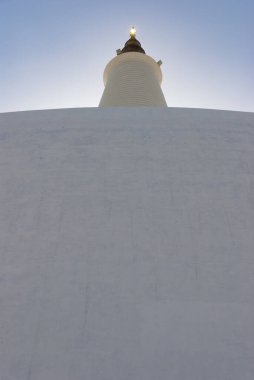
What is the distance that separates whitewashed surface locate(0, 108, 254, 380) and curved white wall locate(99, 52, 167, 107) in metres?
3.98

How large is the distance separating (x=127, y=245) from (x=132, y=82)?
668 centimetres

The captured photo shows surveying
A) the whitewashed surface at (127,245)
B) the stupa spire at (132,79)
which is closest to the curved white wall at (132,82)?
the stupa spire at (132,79)

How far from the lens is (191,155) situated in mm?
4918

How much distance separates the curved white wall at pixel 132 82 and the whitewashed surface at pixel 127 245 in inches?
157

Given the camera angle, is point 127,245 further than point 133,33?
No

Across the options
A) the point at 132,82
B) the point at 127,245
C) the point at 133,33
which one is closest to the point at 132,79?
the point at 132,82

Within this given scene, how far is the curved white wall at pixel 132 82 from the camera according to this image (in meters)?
9.35

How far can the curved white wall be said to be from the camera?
935 cm

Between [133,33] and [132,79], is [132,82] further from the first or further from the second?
[133,33]

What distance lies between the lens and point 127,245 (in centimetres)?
407

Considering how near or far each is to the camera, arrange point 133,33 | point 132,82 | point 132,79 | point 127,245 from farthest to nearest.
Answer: point 133,33 → point 132,79 → point 132,82 → point 127,245

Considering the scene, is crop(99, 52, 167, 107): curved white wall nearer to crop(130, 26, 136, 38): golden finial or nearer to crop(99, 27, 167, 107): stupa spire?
crop(99, 27, 167, 107): stupa spire

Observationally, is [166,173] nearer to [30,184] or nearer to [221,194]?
[221,194]

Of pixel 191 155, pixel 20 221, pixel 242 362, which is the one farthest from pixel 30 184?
pixel 242 362
